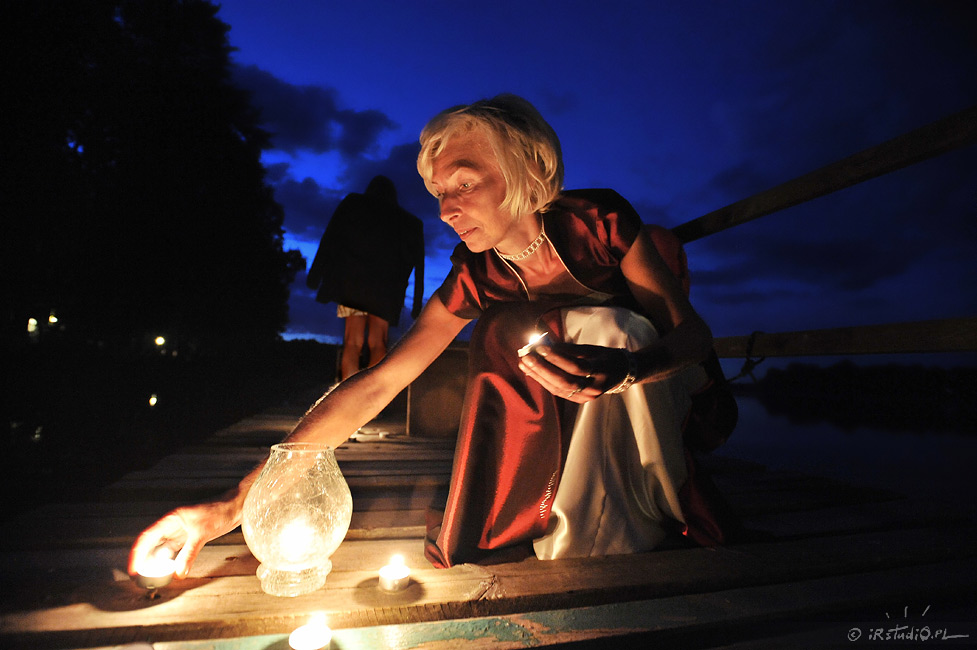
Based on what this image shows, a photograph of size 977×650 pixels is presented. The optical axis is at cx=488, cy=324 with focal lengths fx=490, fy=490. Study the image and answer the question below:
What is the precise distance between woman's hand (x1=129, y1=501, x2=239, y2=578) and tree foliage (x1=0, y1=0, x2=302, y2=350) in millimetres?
15445

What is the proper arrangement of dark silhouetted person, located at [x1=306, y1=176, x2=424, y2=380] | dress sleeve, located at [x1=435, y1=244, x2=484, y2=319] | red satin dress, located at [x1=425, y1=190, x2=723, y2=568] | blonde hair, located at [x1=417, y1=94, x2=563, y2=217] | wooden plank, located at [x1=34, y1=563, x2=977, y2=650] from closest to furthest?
1. wooden plank, located at [x1=34, y1=563, x2=977, y2=650]
2. red satin dress, located at [x1=425, y1=190, x2=723, y2=568]
3. blonde hair, located at [x1=417, y1=94, x2=563, y2=217]
4. dress sleeve, located at [x1=435, y1=244, x2=484, y2=319]
5. dark silhouetted person, located at [x1=306, y1=176, x2=424, y2=380]

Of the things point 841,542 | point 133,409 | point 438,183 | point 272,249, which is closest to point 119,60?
point 272,249

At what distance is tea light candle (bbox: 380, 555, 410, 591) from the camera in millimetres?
1252

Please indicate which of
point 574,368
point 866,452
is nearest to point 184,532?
point 574,368

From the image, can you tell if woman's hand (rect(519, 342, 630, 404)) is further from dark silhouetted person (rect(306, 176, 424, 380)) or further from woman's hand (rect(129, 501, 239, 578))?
dark silhouetted person (rect(306, 176, 424, 380))

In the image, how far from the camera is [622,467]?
5.45 feet

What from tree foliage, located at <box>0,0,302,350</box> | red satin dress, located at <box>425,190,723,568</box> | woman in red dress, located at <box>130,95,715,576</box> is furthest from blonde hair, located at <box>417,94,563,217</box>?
tree foliage, located at <box>0,0,302,350</box>

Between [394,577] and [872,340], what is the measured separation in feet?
7.27

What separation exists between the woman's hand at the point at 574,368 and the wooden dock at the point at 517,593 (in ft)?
→ 1.71

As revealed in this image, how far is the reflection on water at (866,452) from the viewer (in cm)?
711

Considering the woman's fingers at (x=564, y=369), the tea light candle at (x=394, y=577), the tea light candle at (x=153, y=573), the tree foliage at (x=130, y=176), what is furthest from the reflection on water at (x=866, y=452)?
the tree foliage at (x=130, y=176)

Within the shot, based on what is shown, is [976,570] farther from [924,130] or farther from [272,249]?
[272,249]

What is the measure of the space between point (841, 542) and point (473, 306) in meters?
1.55

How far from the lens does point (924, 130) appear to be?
1.96 m
